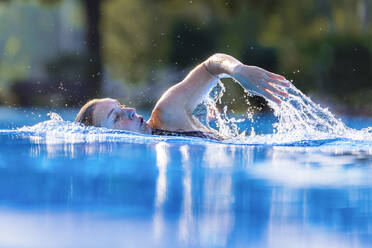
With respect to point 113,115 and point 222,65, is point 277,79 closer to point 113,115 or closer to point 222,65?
point 222,65

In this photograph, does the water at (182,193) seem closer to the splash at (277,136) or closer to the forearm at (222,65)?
the splash at (277,136)

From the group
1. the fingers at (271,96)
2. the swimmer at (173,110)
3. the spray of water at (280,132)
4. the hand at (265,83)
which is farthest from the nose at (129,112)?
the fingers at (271,96)

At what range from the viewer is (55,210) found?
2.17 metres

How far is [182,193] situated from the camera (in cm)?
247

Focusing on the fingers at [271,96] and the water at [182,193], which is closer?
the water at [182,193]

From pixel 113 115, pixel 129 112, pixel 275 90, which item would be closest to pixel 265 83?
pixel 275 90

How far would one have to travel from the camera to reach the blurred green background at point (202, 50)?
12.4 metres

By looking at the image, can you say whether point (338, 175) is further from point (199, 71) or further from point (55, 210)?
point (199, 71)

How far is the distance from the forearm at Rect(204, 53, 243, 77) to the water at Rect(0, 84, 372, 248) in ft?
1.64

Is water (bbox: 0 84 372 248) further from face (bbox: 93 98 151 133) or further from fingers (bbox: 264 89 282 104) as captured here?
fingers (bbox: 264 89 282 104)

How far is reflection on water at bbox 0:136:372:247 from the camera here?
1816mm

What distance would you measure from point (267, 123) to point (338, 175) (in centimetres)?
682

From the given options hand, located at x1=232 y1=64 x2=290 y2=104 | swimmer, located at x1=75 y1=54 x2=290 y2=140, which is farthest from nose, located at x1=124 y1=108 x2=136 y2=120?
hand, located at x1=232 y1=64 x2=290 y2=104

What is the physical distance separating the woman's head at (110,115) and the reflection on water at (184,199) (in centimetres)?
60
